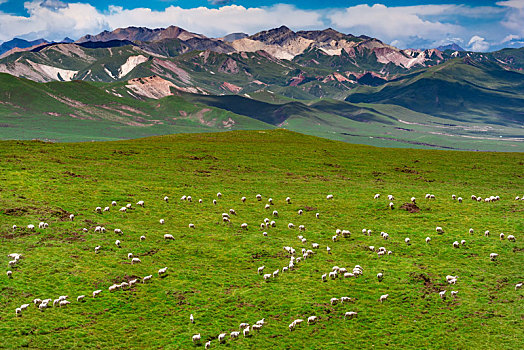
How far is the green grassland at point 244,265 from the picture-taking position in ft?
81.1

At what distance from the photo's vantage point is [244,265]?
33875mm

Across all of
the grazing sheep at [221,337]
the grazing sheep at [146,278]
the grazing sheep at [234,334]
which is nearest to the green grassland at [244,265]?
the grazing sheep at [221,337]

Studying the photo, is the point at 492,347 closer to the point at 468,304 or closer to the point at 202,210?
the point at 468,304

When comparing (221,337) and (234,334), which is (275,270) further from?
(221,337)

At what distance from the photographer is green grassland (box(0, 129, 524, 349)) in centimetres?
2472

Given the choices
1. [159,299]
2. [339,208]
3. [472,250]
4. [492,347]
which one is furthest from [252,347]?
[339,208]

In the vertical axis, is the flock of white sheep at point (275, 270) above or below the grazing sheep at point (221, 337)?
above

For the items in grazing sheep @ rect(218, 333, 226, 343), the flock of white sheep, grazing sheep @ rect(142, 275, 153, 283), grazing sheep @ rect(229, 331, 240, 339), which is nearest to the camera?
grazing sheep @ rect(218, 333, 226, 343)

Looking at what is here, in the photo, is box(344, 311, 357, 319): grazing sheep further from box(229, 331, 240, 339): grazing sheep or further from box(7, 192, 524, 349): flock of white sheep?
box(229, 331, 240, 339): grazing sheep

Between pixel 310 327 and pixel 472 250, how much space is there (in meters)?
18.7

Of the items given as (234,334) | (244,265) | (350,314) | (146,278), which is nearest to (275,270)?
(244,265)

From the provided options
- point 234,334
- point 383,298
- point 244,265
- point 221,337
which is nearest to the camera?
point 221,337

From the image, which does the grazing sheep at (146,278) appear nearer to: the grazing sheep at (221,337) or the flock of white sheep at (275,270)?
the flock of white sheep at (275,270)

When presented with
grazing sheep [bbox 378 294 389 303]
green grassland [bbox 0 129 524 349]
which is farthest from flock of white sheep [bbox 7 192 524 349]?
green grassland [bbox 0 129 524 349]
